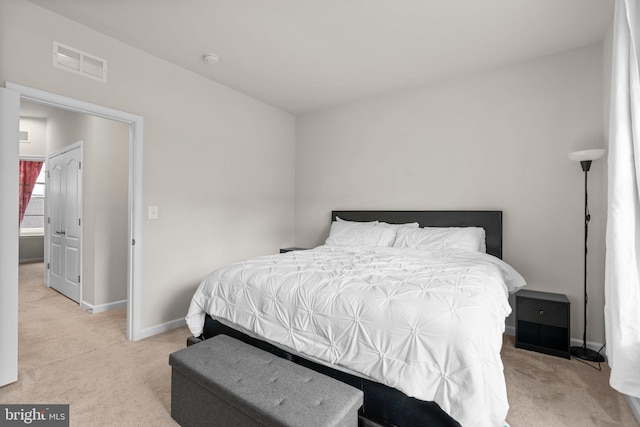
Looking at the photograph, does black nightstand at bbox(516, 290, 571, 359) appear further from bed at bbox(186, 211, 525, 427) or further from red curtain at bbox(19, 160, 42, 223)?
red curtain at bbox(19, 160, 42, 223)

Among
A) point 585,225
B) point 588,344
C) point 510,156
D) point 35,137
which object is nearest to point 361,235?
point 510,156

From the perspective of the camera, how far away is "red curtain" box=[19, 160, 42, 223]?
252 inches

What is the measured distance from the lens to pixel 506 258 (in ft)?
10.3

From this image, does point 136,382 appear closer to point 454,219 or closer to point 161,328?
point 161,328

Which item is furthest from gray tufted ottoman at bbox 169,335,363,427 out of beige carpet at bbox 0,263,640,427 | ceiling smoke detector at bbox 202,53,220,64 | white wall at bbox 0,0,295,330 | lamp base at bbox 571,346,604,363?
ceiling smoke detector at bbox 202,53,220,64

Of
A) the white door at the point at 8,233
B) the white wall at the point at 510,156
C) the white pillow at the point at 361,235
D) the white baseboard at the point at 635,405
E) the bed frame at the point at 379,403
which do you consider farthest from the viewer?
the white pillow at the point at 361,235

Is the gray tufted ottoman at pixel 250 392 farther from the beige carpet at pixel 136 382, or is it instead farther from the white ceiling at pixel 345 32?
the white ceiling at pixel 345 32

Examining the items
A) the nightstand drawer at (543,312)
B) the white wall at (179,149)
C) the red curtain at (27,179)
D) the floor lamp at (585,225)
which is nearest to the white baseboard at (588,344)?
the floor lamp at (585,225)

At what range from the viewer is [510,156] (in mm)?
3141

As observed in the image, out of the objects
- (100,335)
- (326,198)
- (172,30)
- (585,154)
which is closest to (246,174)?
(326,198)

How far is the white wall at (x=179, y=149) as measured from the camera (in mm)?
2322

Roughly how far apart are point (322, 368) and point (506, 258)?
2.37 meters

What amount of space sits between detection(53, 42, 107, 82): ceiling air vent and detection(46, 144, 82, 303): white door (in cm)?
184

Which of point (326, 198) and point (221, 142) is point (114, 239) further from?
point (326, 198)
